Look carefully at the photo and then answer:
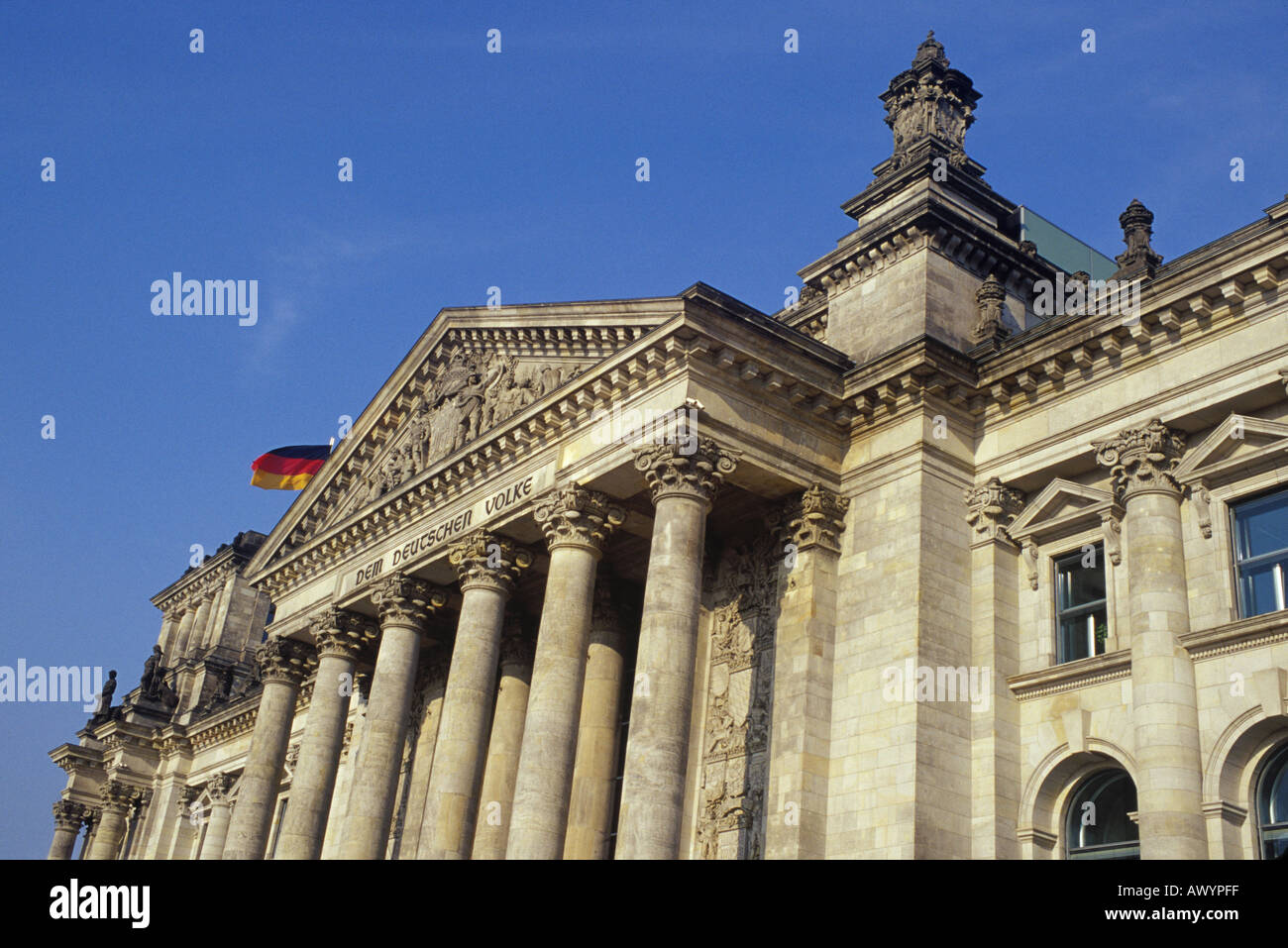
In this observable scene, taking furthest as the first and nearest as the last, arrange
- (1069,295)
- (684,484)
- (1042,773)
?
1. (1069,295)
2. (684,484)
3. (1042,773)

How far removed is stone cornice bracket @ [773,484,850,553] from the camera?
23.0 metres

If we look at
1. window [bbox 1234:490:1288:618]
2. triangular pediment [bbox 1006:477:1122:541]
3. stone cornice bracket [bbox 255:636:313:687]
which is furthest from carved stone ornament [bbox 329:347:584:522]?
window [bbox 1234:490:1288:618]

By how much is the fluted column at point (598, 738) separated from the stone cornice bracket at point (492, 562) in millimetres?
1915

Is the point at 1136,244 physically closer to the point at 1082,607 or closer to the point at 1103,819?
the point at 1082,607

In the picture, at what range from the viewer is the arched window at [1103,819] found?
773 inches

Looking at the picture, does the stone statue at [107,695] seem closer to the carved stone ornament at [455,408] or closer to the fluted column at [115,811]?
the fluted column at [115,811]

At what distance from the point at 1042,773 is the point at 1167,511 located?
4.39 metres

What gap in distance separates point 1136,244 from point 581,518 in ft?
34.3

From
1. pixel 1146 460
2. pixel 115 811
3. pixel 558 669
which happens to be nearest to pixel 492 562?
pixel 558 669

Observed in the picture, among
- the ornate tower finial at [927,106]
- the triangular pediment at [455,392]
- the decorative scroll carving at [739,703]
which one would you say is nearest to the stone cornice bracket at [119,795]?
the triangular pediment at [455,392]

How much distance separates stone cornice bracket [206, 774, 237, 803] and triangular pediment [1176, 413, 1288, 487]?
3779 centimetres
